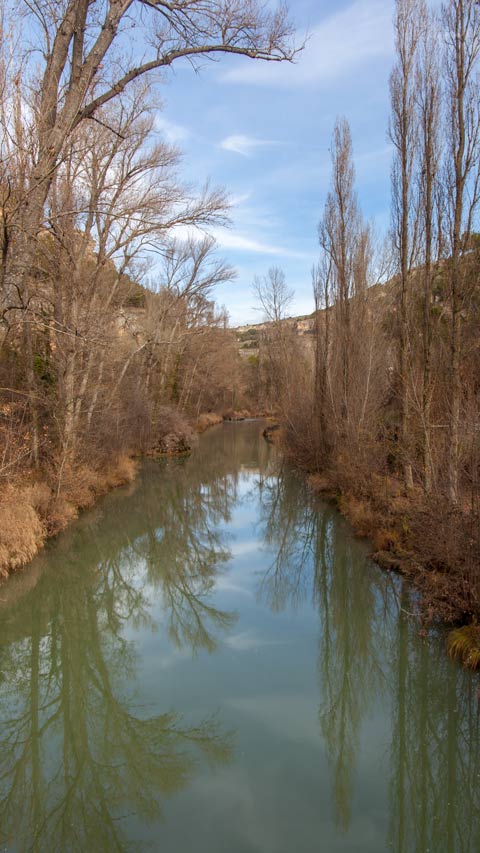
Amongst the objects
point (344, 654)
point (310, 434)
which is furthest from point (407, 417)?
point (310, 434)

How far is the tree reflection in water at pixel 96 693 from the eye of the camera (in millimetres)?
4480

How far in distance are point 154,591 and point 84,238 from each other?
9554mm

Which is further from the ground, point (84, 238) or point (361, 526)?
point (84, 238)

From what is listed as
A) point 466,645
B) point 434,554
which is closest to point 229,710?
point 466,645

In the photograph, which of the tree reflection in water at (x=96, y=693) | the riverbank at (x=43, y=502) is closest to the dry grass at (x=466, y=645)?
the tree reflection in water at (x=96, y=693)

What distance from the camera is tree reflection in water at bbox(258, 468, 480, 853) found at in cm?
439

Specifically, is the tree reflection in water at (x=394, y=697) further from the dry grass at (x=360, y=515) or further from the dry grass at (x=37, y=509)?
the dry grass at (x=37, y=509)

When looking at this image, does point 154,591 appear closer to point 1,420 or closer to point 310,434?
point 1,420

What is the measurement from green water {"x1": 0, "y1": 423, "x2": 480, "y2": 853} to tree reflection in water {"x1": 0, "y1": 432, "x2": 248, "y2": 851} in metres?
0.02

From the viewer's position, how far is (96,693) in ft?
21.3

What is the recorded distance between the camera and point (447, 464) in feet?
26.5

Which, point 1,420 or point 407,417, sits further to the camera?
point 1,420

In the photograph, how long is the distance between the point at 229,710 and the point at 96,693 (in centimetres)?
162

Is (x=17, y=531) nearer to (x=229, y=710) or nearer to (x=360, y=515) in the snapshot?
(x=229, y=710)
